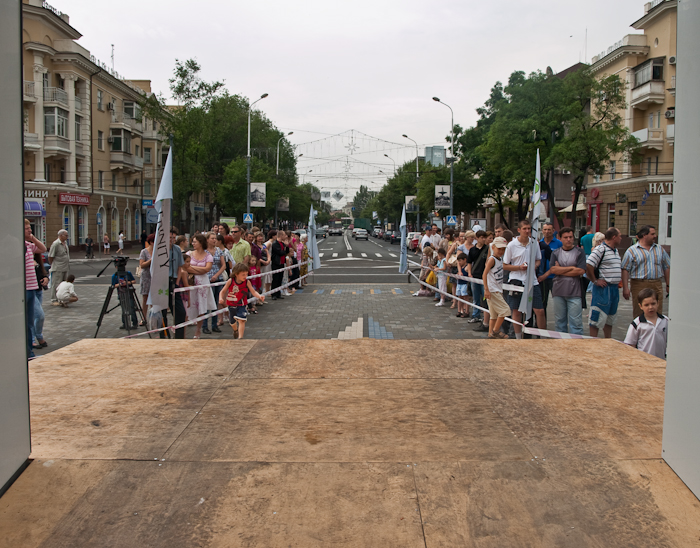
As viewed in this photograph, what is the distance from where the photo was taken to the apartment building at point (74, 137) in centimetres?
3981

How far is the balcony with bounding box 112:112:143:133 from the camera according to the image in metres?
51.1

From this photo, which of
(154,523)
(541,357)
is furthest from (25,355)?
(541,357)

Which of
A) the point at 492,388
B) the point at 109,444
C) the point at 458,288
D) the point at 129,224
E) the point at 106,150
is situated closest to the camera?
the point at 109,444

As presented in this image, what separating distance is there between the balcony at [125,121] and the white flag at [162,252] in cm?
4713

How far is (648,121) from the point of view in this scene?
40.2m

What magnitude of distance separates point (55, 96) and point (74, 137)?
10.6 ft

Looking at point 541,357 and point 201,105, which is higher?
point 201,105

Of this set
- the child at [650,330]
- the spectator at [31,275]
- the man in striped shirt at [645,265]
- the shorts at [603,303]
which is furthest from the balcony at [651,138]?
the spectator at [31,275]

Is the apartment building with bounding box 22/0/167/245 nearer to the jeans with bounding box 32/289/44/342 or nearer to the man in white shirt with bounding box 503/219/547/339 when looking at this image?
the jeans with bounding box 32/289/44/342

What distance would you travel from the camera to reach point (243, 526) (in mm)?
2477

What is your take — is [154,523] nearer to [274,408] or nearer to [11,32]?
[274,408]

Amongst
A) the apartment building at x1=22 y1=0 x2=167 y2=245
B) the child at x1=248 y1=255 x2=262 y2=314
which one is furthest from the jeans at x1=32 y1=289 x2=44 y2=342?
the apartment building at x1=22 y1=0 x2=167 y2=245

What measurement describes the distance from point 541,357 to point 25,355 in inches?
150

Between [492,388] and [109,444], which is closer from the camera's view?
[109,444]
